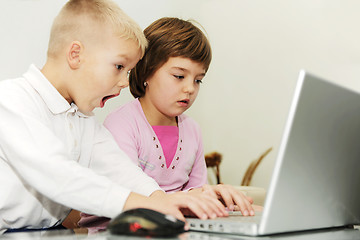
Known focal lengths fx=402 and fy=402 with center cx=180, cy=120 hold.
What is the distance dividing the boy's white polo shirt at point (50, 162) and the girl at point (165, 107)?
0.48 ft

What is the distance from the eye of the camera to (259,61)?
2771 mm

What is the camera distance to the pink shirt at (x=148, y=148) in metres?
1.25

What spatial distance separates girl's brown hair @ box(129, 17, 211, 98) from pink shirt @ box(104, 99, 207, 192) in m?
0.11

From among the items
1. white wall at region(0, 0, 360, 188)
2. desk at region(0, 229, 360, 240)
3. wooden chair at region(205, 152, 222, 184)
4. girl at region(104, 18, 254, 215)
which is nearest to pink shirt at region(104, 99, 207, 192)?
girl at region(104, 18, 254, 215)

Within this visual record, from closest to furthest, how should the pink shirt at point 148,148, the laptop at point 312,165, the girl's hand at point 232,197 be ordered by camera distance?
the laptop at point 312,165
the girl's hand at point 232,197
the pink shirt at point 148,148

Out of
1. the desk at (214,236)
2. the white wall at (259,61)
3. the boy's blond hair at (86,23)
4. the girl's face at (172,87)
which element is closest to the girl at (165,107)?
the girl's face at (172,87)

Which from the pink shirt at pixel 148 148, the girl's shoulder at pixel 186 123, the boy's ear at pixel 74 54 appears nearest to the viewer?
the boy's ear at pixel 74 54

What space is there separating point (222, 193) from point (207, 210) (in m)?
0.18

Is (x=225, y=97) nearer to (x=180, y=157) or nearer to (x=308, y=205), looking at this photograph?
(x=180, y=157)

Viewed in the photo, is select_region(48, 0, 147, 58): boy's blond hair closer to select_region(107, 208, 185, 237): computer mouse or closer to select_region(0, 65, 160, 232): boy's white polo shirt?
select_region(0, 65, 160, 232): boy's white polo shirt

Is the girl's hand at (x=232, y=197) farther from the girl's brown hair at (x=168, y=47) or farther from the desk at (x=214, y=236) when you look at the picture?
the girl's brown hair at (x=168, y=47)

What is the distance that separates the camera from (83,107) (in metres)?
1.06

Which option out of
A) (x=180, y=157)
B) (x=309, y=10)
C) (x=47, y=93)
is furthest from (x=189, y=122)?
(x=309, y=10)

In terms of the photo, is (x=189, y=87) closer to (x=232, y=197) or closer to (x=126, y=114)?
(x=126, y=114)
